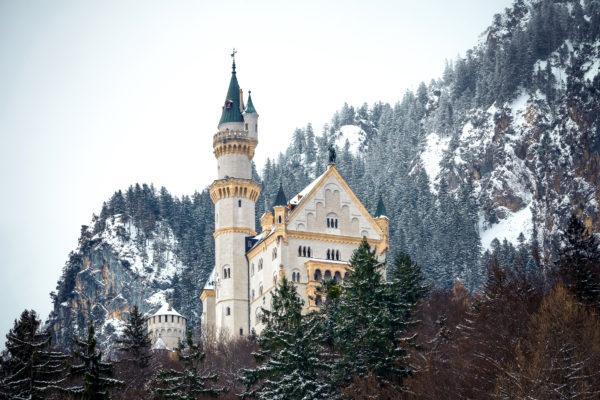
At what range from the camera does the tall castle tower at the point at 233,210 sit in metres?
111

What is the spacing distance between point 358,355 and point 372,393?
361 centimetres

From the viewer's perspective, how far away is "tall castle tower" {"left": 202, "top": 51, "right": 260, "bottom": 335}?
110625mm

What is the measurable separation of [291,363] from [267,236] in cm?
5035

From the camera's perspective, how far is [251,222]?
116062 millimetres

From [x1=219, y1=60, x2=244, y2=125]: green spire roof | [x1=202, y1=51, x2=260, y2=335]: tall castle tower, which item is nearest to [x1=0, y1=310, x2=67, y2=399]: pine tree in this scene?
[x1=202, y1=51, x2=260, y2=335]: tall castle tower

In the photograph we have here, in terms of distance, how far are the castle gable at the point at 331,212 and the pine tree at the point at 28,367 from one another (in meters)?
52.3

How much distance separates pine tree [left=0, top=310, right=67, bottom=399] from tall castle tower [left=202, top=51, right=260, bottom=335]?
53600 mm

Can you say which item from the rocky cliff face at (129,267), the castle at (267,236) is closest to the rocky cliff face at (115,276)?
the rocky cliff face at (129,267)

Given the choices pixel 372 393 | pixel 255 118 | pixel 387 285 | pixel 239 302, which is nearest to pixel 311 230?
pixel 239 302

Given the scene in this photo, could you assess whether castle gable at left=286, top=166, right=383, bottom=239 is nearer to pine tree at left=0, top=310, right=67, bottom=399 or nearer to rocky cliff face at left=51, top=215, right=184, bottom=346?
pine tree at left=0, top=310, right=67, bottom=399

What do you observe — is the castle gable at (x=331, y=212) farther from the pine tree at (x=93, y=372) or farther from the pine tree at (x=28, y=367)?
the pine tree at (x=93, y=372)

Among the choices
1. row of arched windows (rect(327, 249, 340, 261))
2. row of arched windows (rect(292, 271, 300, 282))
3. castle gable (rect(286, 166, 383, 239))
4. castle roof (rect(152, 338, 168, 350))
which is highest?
castle gable (rect(286, 166, 383, 239))

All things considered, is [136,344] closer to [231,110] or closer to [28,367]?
[28,367]

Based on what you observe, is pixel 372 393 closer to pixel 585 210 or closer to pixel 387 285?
pixel 387 285
